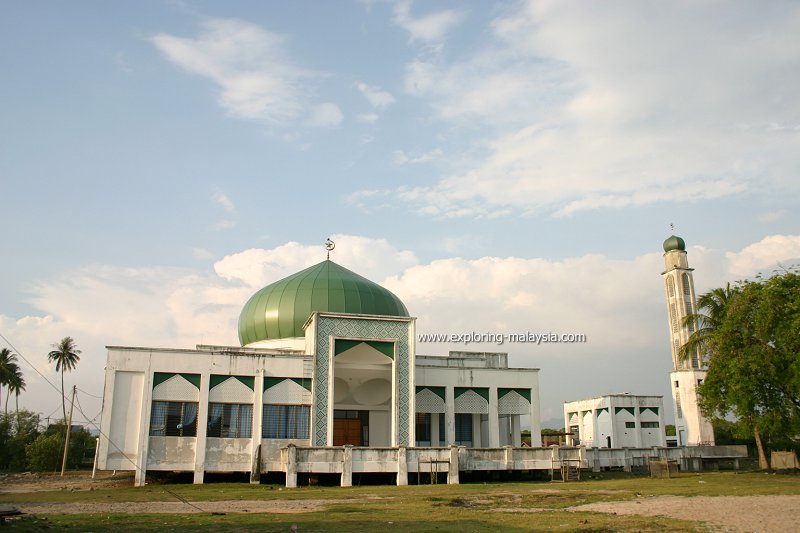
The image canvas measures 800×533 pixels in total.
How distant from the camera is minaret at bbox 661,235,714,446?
49906 mm

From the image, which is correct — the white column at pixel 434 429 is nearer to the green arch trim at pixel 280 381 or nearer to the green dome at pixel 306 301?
the green dome at pixel 306 301

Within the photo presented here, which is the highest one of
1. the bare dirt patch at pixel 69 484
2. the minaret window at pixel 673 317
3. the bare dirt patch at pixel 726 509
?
the minaret window at pixel 673 317

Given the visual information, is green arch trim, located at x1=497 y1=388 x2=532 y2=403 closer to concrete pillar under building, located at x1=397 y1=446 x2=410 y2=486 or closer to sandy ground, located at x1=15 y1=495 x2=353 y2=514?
concrete pillar under building, located at x1=397 y1=446 x2=410 y2=486

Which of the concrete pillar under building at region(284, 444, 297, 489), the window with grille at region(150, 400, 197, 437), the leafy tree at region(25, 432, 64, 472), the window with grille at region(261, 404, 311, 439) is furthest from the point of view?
the leafy tree at region(25, 432, 64, 472)

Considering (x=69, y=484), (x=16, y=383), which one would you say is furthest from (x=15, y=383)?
(x=69, y=484)

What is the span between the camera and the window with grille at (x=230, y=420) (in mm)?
29953

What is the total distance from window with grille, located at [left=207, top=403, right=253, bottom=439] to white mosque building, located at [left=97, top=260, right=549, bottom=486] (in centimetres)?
4

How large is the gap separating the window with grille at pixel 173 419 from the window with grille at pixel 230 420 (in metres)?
0.78

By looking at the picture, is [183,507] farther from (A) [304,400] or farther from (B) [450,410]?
(B) [450,410]

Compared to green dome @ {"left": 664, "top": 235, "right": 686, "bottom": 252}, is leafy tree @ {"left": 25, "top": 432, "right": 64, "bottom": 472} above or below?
below

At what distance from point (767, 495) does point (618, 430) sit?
2800cm

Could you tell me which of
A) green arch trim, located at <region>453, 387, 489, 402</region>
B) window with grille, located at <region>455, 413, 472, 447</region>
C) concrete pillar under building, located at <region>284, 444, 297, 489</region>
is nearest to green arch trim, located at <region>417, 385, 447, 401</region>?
green arch trim, located at <region>453, 387, 489, 402</region>

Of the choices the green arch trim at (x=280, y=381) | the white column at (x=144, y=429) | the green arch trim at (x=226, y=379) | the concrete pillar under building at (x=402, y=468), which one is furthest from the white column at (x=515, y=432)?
the white column at (x=144, y=429)

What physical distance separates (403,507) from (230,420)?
1483 cm
